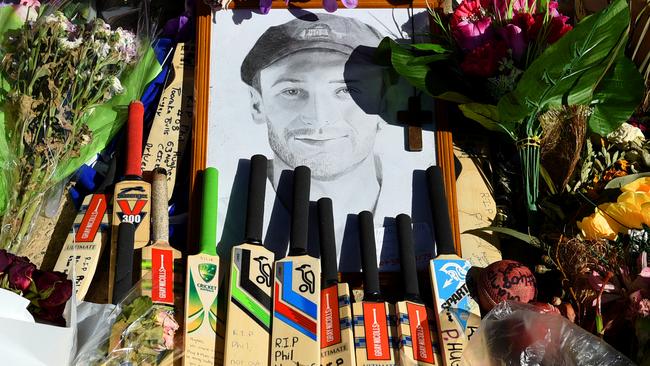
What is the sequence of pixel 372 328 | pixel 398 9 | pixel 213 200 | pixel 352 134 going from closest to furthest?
pixel 372 328 → pixel 213 200 → pixel 352 134 → pixel 398 9

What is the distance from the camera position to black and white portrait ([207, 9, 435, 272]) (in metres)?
1.74

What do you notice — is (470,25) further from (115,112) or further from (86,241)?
(86,241)

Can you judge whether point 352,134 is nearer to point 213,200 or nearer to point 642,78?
point 213,200

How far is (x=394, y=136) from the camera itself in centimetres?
183

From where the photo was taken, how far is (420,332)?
1.58 meters

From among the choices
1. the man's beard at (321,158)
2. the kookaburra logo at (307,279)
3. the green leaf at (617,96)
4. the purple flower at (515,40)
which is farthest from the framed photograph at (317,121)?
the green leaf at (617,96)

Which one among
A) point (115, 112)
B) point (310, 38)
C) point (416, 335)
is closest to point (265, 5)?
point (310, 38)

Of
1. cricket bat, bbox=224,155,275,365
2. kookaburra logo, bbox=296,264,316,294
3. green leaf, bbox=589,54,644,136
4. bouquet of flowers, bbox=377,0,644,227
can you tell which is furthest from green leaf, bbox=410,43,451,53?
kookaburra logo, bbox=296,264,316,294

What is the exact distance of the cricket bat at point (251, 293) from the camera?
1.52m

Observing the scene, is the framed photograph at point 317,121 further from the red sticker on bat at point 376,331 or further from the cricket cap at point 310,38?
the red sticker on bat at point 376,331

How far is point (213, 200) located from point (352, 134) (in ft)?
1.15

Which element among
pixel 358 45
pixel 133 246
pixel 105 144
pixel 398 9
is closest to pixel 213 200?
pixel 133 246

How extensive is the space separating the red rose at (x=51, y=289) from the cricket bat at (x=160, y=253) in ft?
0.61

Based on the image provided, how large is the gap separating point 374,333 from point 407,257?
18 centimetres
